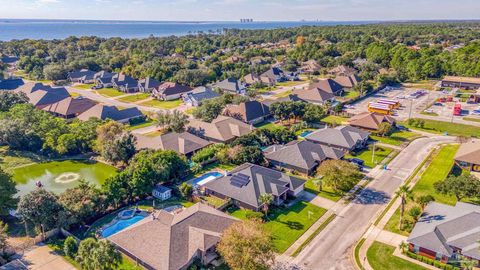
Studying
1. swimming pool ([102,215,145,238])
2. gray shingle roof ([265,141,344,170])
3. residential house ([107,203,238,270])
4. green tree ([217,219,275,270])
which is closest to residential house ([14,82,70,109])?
swimming pool ([102,215,145,238])

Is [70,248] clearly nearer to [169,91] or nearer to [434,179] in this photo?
[434,179]

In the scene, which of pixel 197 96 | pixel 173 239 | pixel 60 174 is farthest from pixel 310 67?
pixel 173 239

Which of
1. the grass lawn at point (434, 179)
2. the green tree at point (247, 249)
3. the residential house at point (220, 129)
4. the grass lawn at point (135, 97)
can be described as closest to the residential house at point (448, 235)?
the grass lawn at point (434, 179)

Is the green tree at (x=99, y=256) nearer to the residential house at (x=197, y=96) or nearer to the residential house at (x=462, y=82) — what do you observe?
the residential house at (x=197, y=96)

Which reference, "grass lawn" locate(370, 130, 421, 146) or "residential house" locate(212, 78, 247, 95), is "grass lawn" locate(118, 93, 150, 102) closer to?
"residential house" locate(212, 78, 247, 95)

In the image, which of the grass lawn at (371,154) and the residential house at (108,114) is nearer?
the grass lawn at (371,154)
